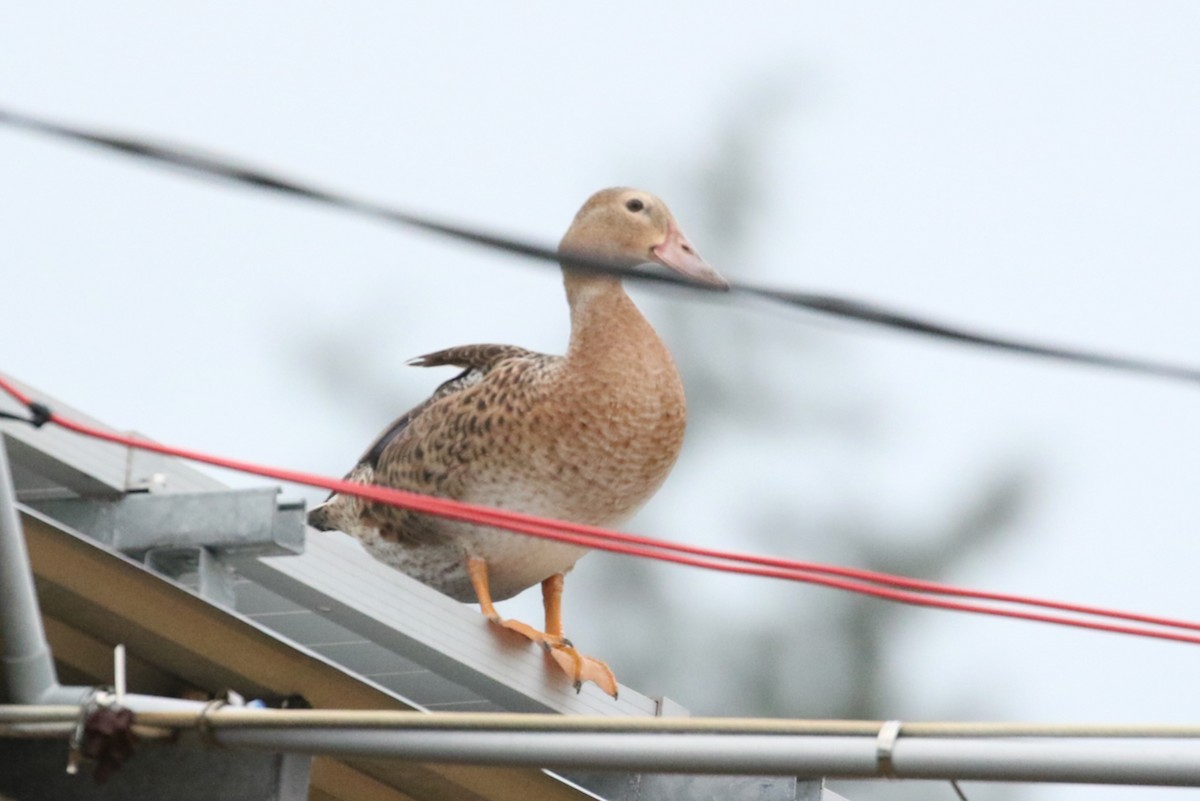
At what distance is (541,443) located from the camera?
234 inches

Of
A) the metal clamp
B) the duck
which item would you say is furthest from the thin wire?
the duck

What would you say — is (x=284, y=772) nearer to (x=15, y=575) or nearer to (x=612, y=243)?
(x=15, y=575)

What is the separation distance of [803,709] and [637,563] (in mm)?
1497

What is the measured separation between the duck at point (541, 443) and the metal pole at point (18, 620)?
187cm

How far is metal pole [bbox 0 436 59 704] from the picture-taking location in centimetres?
380

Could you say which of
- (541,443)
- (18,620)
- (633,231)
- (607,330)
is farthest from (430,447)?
(18,620)

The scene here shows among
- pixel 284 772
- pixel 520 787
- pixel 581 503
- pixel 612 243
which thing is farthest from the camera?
pixel 612 243

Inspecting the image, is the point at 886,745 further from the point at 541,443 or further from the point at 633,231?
the point at 633,231

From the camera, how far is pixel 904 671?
1653 centimetres

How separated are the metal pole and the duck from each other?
73.8 inches

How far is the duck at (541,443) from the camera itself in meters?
5.95

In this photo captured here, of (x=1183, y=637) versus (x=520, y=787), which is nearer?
(x=1183, y=637)

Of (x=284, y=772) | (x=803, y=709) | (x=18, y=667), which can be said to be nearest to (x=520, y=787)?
(x=284, y=772)

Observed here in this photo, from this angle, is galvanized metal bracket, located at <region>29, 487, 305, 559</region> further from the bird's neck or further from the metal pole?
the bird's neck
